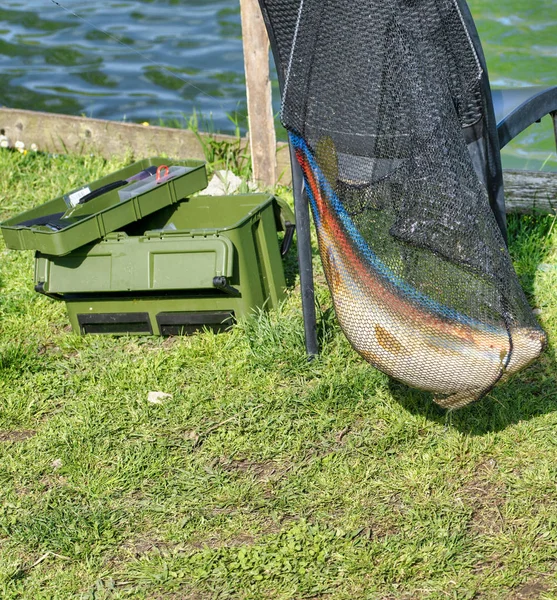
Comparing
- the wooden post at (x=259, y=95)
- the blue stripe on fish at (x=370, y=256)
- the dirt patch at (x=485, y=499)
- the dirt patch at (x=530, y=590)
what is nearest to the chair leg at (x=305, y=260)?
the blue stripe on fish at (x=370, y=256)

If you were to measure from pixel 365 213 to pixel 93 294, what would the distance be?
2005 millimetres

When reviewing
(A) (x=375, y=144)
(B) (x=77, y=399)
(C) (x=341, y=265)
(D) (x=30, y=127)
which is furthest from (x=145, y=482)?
(D) (x=30, y=127)

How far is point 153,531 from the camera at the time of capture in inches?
122

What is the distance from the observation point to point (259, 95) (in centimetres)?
568

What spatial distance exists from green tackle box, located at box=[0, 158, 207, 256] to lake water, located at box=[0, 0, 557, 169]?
3981 millimetres

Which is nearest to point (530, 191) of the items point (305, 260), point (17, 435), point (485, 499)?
point (305, 260)

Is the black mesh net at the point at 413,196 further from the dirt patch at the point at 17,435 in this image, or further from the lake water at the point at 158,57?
the lake water at the point at 158,57

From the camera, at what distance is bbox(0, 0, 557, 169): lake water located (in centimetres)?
969

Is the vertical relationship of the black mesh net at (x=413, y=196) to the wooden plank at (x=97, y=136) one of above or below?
above

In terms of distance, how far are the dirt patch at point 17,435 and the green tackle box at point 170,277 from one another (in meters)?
0.83

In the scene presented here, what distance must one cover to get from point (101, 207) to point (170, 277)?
726 millimetres

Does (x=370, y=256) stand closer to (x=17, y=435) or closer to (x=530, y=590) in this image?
(x=530, y=590)

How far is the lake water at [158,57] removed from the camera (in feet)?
31.8

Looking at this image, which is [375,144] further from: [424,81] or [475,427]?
[475,427]
